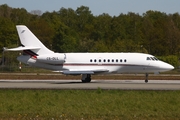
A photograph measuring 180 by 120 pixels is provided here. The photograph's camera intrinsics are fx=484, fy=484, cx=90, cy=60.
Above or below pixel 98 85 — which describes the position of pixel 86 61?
above

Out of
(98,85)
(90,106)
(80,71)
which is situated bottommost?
(90,106)

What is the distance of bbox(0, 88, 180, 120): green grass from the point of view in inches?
742

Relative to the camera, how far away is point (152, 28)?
113875 mm

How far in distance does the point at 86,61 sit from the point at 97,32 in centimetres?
7994

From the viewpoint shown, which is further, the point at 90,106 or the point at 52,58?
the point at 52,58

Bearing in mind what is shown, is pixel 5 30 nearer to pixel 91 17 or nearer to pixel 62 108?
pixel 91 17

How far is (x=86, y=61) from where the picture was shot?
43406 mm

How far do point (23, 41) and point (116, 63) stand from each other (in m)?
8.55

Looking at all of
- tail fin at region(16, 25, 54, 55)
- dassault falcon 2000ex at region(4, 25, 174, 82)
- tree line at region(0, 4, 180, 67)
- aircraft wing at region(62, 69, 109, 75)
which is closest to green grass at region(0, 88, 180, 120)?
aircraft wing at region(62, 69, 109, 75)

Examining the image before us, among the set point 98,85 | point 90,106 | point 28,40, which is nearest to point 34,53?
point 28,40

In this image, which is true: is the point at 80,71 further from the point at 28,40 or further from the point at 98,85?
the point at 98,85

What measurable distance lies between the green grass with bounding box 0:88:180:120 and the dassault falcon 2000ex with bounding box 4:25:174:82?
602 inches

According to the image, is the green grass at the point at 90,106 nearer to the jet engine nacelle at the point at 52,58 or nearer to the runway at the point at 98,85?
the runway at the point at 98,85

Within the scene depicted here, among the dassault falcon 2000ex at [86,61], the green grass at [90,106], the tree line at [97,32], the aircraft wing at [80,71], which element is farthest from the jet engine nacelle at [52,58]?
the tree line at [97,32]
